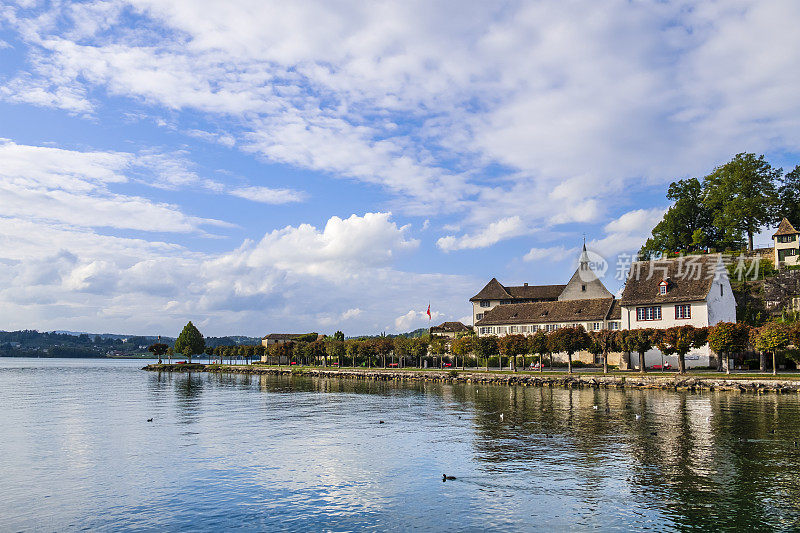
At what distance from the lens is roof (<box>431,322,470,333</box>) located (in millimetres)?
142250

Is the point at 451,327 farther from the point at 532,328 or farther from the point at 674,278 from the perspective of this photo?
the point at 674,278

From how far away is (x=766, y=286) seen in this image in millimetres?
89562

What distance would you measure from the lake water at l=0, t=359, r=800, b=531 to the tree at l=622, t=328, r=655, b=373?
954 inches

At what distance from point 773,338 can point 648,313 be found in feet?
78.9

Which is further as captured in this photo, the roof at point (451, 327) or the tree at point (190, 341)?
the tree at point (190, 341)

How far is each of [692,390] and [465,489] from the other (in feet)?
171

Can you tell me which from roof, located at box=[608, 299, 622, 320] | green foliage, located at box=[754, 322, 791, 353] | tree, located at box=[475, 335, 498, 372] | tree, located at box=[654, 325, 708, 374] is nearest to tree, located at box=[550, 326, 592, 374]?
tree, located at box=[654, 325, 708, 374]

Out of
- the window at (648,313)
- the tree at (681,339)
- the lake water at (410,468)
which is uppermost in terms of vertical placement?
the window at (648,313)

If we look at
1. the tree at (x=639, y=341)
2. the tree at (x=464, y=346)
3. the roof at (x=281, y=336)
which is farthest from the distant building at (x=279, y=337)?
the tree at (x=639, y=341)

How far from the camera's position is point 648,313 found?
8994cm

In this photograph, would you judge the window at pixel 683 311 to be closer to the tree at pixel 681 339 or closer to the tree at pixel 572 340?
the tree at pixel 681 339

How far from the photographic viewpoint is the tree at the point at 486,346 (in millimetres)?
97500

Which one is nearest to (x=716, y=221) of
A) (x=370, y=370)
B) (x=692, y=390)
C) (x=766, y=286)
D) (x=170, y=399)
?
(x=766, y=286)

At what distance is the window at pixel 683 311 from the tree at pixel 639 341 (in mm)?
10560
